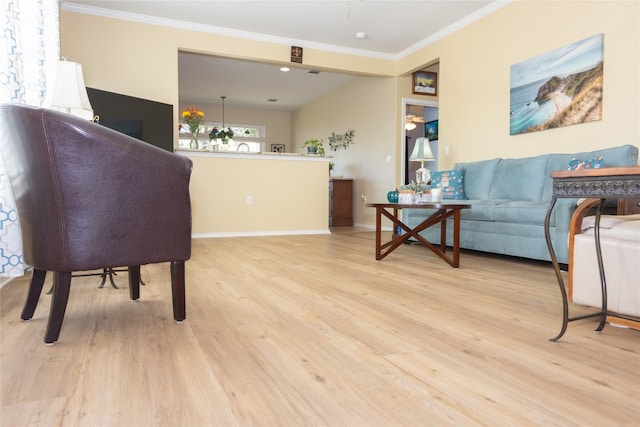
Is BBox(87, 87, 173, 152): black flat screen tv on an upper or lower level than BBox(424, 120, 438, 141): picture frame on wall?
lower

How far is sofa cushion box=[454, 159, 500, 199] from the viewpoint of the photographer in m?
4.09

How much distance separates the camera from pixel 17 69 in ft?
7.35

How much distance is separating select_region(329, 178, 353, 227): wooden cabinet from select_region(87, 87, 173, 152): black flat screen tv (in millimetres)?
3149

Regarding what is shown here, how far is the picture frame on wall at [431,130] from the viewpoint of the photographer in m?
8.05

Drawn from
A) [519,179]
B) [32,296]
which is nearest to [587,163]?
[519,179]

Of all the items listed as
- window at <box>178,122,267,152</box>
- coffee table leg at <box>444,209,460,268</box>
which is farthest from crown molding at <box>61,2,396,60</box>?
window at <box>178,122,267,152</box>

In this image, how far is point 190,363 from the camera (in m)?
1.22

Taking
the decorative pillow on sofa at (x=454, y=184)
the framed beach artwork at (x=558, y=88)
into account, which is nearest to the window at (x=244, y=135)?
the decorative pillow on sofa at (x=454, y=184)

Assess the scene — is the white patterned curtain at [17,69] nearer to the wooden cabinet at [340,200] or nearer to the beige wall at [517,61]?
the beige wall at [517,61]

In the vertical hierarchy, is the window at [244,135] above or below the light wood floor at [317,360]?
above

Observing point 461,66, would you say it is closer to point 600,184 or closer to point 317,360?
point 600,184

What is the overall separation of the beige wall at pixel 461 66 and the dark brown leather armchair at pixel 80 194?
3477 millimetres

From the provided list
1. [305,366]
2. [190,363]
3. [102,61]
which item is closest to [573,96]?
[305,366]

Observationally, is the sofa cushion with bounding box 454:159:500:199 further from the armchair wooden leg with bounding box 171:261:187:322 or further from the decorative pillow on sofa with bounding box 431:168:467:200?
the armchair wooden leg with bounding box 171:261:187:322
